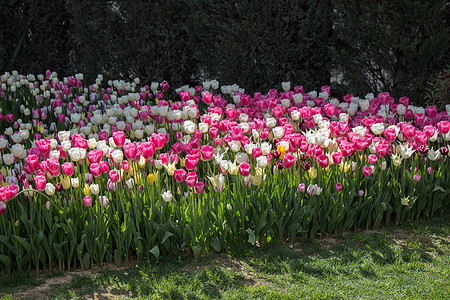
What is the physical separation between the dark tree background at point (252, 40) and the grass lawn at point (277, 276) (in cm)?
317

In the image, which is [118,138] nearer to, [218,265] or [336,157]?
[218,265]

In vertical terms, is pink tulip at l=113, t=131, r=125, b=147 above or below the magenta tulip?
above

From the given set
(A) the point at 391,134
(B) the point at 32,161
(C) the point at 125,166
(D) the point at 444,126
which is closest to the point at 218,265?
(C) the point at 125,166

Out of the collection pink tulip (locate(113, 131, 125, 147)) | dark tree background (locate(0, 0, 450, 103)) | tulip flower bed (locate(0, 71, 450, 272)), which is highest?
dark tree background (locate(0, 0, 450, 103))

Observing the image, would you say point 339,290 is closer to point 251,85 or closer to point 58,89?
point 251,85

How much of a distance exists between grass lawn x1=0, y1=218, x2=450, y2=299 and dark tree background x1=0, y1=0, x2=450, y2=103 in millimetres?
3171

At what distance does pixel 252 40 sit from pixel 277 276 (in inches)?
182

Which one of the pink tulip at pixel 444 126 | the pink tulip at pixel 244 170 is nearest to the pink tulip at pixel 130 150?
the pink tulip at pixel 244 170

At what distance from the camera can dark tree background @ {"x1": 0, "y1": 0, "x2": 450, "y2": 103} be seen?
6336 millimetres

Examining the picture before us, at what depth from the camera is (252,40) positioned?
24.4 ft

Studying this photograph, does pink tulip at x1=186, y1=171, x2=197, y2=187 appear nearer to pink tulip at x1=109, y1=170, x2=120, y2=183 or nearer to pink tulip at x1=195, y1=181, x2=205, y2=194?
pink tulip at x1=195, y1=181, x2=205, y2=194

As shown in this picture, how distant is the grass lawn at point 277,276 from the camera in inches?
130

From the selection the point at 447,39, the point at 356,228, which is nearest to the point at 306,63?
the point at 447,39

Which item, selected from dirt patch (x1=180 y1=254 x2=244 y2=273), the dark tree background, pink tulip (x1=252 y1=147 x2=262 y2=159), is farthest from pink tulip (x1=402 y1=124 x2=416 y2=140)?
the dark tree background
